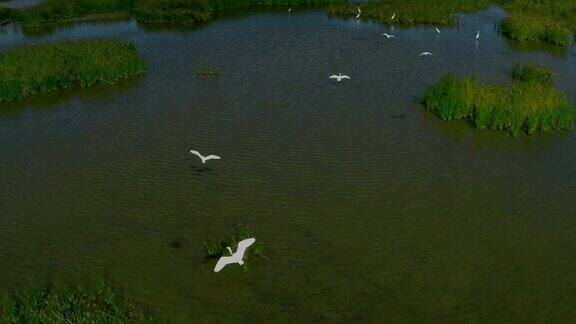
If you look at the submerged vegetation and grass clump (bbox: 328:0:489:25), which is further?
grass clump (bbox: 328:0:489:25)

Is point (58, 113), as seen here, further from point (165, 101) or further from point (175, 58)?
point (175, 58)

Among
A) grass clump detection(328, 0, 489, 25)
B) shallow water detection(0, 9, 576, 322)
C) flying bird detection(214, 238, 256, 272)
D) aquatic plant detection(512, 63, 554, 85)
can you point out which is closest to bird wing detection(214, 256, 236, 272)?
flying bird detection(214, 238, 256, 272)

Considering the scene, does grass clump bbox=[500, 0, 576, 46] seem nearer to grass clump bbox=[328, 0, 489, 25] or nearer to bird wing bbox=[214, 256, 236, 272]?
grass clump bbox=[328, 0, 489, 25]

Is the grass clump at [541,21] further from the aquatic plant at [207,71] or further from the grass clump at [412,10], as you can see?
the aquatic plant at [207,71]

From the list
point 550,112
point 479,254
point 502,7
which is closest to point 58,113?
point 479,254

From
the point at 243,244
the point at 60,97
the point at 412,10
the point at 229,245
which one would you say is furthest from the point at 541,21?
the point at 243,244

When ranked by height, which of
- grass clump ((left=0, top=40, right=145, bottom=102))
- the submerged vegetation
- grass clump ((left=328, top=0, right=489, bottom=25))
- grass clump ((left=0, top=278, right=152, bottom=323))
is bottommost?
grass clump ((left=0, top=278, right=152, bottom=323))
